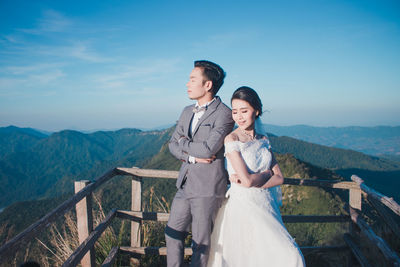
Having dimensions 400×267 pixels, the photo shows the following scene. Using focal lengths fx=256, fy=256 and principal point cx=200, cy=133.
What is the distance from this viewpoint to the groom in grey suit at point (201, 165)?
2.51m

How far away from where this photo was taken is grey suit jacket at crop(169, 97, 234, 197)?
249 cm

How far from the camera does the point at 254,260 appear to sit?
238 cm

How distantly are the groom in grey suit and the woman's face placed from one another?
0.10 meters

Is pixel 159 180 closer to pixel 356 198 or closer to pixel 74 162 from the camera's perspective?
pixel 356 198

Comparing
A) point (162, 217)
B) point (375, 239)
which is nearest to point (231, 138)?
point (162, 217)

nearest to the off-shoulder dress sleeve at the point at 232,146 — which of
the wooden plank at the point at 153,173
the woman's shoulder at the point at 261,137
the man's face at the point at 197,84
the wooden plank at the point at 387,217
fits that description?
the woman's shoulder at the point at 261,137

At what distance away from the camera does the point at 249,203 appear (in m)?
2.42

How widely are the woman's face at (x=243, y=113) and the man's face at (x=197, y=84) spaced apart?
1.15 ft

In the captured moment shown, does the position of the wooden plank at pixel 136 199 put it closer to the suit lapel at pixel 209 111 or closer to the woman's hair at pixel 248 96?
the suit lapel at pixel 209 111

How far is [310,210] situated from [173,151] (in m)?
12.1

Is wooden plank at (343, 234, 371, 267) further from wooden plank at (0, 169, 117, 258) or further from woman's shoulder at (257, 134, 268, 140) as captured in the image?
wooden plank at (0, 169, 117, 258)

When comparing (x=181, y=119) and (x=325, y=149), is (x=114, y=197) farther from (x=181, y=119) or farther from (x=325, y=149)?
Result: (x=325, y=149)

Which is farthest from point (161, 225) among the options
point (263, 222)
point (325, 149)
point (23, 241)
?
point (325, 149)

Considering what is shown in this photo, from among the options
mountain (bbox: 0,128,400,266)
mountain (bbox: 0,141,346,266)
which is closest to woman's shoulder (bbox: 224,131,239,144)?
mountain (bbox: 0,141,346,266)
